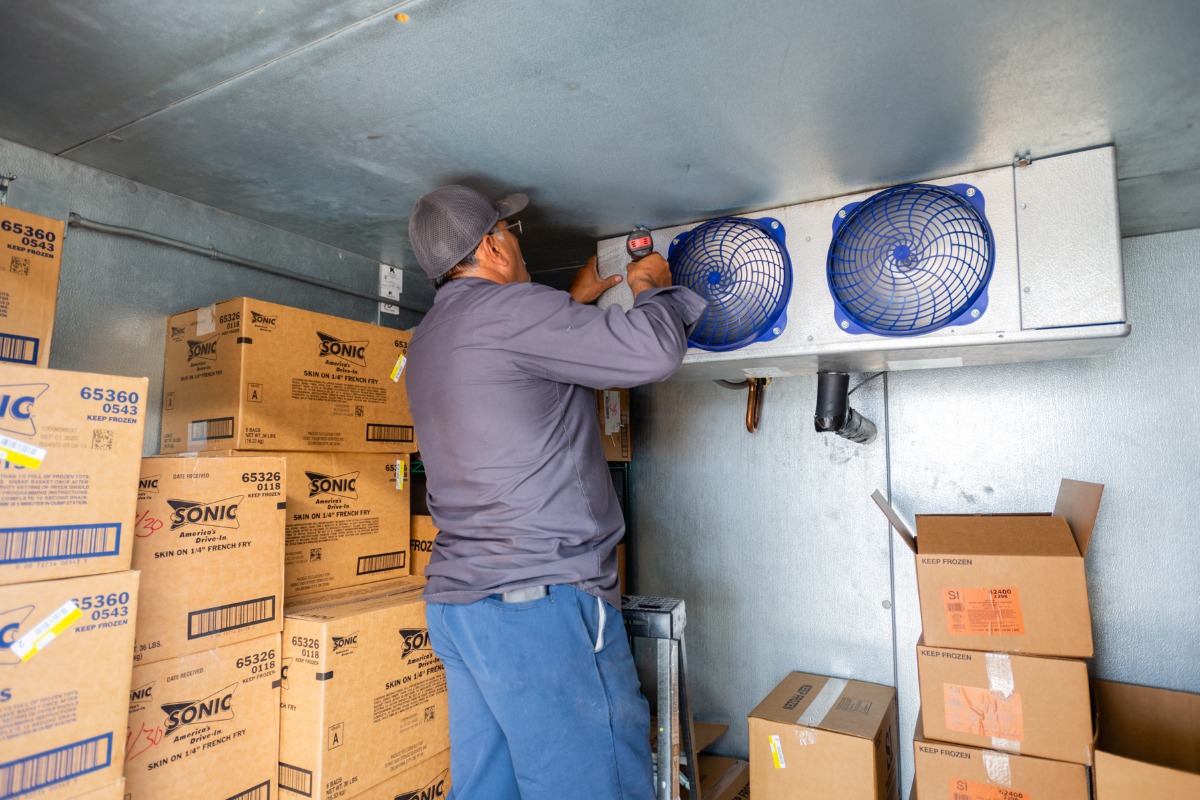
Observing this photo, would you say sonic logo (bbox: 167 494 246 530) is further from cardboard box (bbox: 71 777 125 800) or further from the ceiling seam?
the ceiling seam

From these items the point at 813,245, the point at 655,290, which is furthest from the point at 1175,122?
the point at 655,290

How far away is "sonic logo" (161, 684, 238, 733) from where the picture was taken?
4.25 ft

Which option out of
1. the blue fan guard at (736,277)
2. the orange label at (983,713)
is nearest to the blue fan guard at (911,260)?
the blue fan guard at (736,277)

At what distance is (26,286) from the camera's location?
1.29 metres

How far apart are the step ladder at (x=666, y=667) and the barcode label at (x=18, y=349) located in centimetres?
→ 124

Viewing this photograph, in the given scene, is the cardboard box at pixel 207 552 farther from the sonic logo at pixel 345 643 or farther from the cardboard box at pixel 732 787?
the cardboard box at pixel 732 787

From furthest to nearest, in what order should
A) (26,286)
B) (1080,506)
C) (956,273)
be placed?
(1080,506)
(956,273)
(26,286)

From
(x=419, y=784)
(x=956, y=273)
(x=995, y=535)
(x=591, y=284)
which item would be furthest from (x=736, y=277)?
(x=419, y=784)

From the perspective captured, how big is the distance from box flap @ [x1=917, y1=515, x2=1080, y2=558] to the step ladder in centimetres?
67

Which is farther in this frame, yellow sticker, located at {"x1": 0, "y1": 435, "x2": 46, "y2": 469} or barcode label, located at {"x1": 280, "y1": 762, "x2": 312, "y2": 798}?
barcode label, located at {"x1": 280, "y1": 762, "x2": 312, "y2": 798}

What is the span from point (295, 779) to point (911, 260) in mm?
1749

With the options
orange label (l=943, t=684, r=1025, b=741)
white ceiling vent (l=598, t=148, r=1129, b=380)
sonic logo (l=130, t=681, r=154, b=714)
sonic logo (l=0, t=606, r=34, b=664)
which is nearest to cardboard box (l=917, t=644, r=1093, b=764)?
orange label (l=943, t=684, r=1025, b=741)

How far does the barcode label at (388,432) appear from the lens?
6.33 feet

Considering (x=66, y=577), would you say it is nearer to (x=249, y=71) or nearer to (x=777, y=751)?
(x=249, y=71)
